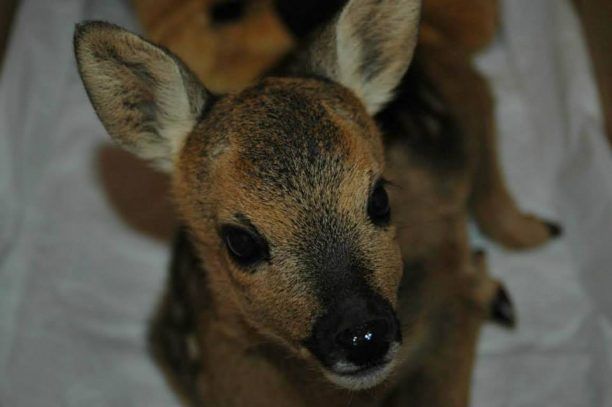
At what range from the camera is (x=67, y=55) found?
10.4 feet

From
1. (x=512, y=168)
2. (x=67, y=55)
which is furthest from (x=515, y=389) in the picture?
(x=67, y=55)

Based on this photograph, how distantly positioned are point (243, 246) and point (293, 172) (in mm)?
194

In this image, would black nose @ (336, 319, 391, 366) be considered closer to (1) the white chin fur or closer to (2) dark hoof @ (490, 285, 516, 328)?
(1) the white chin fur

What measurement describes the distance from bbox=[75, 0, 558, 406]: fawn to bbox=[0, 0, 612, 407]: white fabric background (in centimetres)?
14

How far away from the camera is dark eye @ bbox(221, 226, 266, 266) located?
1.79 metres

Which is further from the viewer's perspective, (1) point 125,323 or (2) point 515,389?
(1) point 125,323

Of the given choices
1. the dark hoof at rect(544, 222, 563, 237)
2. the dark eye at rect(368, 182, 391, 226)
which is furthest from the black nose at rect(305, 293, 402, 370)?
the dark hoof at rect(544, 222, 563, 237)

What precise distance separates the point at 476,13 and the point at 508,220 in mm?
663

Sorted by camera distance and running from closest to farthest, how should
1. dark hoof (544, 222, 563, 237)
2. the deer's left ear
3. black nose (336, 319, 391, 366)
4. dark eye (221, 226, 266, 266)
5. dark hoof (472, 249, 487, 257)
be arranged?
1. black nose (336, 319, 391, 366)
2. dark eye (221, 226, 266, 266)
3. the deer's left ear
4. dark hoof (472, 249, 487, 257)
5. dark hoof (544, 222, 563, 237)

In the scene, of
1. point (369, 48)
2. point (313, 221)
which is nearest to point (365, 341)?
point (313, 221)

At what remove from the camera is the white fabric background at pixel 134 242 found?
270 cm

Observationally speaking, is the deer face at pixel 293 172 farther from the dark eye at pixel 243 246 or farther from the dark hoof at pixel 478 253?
the dark hoof at pixel 478 253

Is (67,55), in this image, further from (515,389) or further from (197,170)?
(515,389)

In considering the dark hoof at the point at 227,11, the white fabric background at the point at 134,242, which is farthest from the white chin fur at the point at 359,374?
the dark hoof at the point at 227,11
